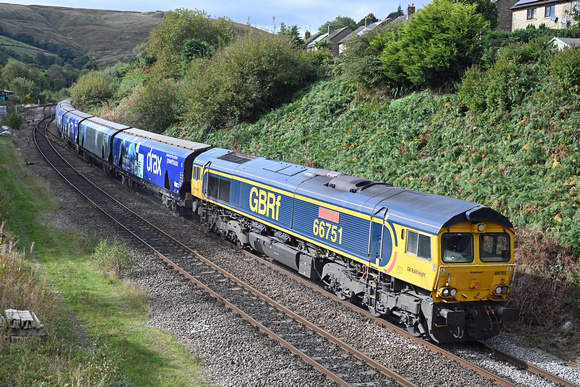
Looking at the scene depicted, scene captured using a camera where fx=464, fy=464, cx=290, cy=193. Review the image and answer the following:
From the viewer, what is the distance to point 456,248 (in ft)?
33.9

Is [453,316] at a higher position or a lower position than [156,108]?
lower

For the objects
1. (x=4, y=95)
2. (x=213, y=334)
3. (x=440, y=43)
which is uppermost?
(x=440, y=43)

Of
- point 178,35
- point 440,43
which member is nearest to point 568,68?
point 440,43

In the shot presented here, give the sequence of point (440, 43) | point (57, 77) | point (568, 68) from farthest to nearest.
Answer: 1. point (57, 77)
2. point (440, 43)
3. point (568, 68)

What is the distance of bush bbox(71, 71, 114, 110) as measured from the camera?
2694 inches

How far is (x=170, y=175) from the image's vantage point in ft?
74.7

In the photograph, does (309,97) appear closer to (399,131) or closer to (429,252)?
(399,131)

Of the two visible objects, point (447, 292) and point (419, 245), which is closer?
point (447, 292)

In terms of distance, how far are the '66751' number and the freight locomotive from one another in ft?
0.10

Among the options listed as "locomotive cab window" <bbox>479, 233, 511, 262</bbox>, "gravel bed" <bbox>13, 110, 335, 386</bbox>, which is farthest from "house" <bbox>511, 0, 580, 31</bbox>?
"gravel bed" <bbox>13, 110, 335, 386</bbox>

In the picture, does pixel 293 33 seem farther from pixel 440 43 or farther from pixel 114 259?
pixel 114 259

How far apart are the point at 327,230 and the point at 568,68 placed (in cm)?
1154

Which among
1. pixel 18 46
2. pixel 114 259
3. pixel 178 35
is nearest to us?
pixel 114 259

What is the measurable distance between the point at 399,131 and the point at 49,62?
633ft
